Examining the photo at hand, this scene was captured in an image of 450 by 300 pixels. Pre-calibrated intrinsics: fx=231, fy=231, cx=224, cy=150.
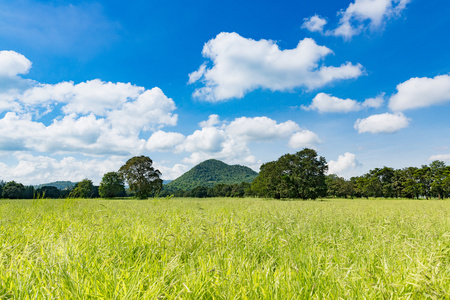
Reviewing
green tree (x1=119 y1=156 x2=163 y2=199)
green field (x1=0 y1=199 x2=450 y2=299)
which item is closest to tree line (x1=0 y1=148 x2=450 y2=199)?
green tree (x1=119 y1=156 x2=163 y2=199)

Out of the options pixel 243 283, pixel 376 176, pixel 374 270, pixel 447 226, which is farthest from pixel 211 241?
pixel 376 176

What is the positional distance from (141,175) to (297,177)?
38.9m

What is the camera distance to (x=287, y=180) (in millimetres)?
52719

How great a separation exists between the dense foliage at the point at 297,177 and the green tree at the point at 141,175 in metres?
28.6

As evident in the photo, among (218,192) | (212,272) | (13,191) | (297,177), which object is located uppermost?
(297,177)

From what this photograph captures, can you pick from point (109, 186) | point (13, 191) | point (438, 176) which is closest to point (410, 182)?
point (438, 176)

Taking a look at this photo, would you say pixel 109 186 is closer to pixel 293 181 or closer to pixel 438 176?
pixel 293 181

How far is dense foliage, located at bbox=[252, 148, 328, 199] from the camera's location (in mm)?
49750

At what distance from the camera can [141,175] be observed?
60406 mm

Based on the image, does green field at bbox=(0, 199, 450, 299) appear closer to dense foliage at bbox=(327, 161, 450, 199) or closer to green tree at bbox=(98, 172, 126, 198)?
green tree at bbox=(98, 172, 126, 198)

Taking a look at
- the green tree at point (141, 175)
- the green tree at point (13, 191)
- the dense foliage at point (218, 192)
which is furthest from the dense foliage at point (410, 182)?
the green tree at point (13, 191)

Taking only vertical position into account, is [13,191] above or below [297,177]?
below

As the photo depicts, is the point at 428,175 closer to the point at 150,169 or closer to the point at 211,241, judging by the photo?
the point at 150,169

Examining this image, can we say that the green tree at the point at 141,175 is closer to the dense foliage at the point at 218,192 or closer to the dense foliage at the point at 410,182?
the dense foliage at the point at 218,192
